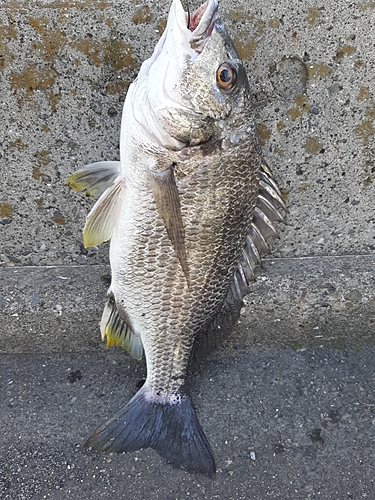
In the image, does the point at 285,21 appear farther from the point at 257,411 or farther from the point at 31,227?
the point at 257,411

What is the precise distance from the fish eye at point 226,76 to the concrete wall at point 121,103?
16.5 inches

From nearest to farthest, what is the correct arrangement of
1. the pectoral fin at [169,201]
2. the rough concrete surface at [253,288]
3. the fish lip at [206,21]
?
the fish lip at [206,21], the pectoral fin at [169,201], the rough concrete surface at [253,288]

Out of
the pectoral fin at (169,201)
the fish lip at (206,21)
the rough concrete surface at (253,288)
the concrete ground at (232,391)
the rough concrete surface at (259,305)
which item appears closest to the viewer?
the fish lip at (206,21)

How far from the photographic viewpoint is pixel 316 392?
2127 millimetres

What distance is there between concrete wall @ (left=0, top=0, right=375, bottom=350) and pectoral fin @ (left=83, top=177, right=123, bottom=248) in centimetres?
39

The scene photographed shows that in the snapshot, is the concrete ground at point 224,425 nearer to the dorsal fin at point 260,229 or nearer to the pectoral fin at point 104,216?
the dorsal fin at point 260,229

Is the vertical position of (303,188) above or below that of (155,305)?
above

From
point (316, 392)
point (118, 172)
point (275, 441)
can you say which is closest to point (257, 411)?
point (275, 441)

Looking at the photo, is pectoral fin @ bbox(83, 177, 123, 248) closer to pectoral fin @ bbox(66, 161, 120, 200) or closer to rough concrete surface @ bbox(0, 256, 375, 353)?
pectoral fin @ bbox(66, 161, 120, 200)

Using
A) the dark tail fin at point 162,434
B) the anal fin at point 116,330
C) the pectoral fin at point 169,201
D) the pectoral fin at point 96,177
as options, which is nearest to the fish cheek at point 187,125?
the pectoral fin at point 169,201

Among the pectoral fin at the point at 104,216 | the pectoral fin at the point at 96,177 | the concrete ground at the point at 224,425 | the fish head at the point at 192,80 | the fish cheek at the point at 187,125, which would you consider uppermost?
the fish head at the point at 192,80

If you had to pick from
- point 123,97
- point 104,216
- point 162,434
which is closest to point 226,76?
point 123,97

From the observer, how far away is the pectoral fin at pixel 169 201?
148cm

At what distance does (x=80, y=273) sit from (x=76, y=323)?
27cm
